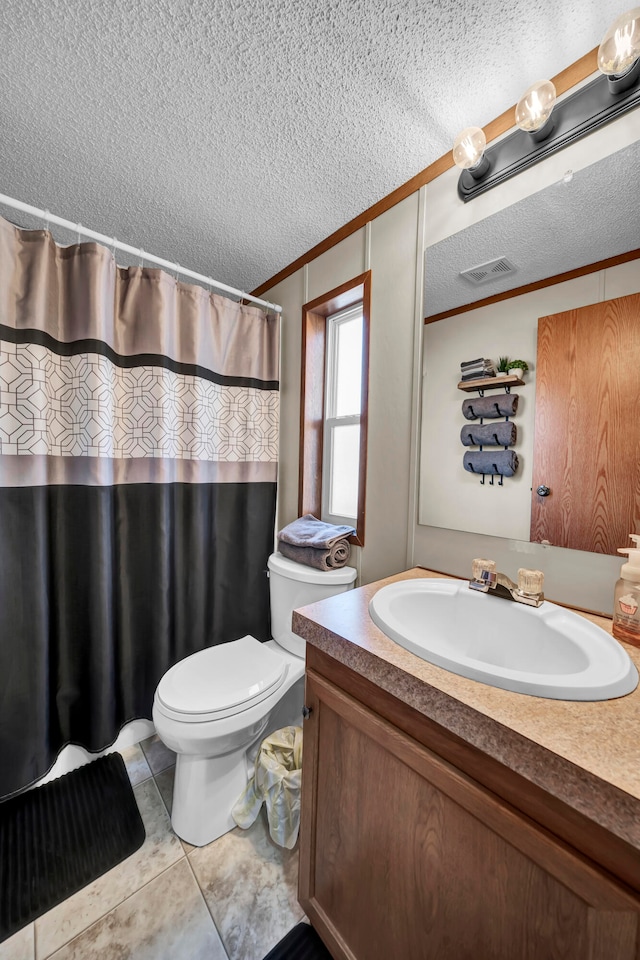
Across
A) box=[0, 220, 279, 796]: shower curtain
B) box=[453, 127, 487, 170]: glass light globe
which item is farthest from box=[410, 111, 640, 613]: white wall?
box=[0, 220, 279, 796]: shower curtain

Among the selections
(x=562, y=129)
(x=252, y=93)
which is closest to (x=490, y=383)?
(x=562, y=129)

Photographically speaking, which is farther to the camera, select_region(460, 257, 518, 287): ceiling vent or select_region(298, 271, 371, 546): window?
select_region(298, 271, 371, 546): window

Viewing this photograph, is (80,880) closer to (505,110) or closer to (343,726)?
(343,726)

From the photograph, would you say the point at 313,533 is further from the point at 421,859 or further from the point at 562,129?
the point at 562,129

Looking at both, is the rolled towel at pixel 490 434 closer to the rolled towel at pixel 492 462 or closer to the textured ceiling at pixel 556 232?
the rolled towel at pixel 492 462

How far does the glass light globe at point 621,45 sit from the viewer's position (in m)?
0.72

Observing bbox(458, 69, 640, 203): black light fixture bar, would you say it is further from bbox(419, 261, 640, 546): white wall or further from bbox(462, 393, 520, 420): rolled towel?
bbox(462, 393, 520, 420): rolled towel

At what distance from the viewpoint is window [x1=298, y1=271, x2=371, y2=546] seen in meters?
1.67

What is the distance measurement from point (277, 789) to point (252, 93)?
6.77 feet

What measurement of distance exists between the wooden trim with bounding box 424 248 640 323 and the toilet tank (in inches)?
38.5

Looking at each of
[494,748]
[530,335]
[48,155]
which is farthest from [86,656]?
[530,335]

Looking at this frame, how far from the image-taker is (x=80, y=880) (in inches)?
40.8

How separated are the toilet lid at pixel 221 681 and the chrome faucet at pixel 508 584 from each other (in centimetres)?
79

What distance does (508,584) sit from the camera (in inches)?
34.6
